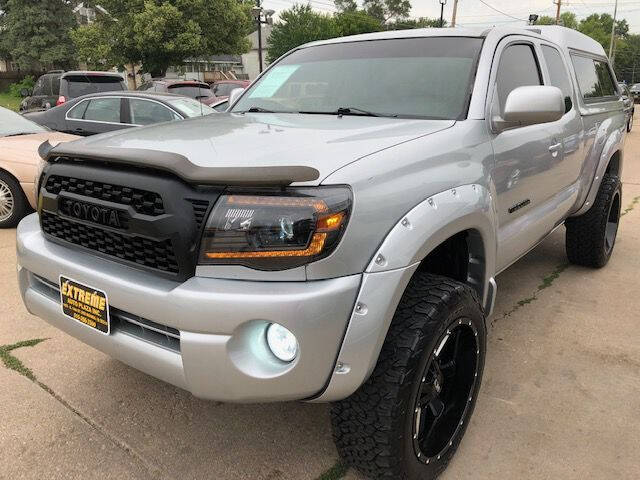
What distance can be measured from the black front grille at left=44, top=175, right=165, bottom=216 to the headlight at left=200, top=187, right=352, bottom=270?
219 mm

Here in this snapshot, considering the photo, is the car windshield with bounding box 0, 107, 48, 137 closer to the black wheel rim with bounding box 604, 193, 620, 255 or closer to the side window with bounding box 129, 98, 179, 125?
the side window with bounding box 129, 98, 179, 125

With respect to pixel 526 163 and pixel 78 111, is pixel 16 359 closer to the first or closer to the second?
pixel 526 163

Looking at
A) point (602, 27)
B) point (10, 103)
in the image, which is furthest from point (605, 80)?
point (602, 27)

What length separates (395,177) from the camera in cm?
187

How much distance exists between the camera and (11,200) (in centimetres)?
559

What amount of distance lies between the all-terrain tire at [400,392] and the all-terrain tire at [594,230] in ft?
8.98

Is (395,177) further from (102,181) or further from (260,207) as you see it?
(102,181)

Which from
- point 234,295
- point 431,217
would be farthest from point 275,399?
point 431,217

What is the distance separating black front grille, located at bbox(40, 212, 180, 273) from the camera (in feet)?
5.83

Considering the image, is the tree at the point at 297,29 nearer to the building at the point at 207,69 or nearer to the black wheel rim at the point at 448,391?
the building at the point at 207,69

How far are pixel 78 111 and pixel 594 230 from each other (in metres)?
7.12

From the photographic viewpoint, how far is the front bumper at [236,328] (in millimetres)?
1623

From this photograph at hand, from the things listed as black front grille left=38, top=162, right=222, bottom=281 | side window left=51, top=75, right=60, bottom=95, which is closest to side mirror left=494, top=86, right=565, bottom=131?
black front grille left=38, top=162, right=222, bottom=281

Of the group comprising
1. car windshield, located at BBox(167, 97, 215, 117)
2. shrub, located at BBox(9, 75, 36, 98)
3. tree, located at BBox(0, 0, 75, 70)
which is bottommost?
car windshield, located at BBox(167, 97, 215, 117)
